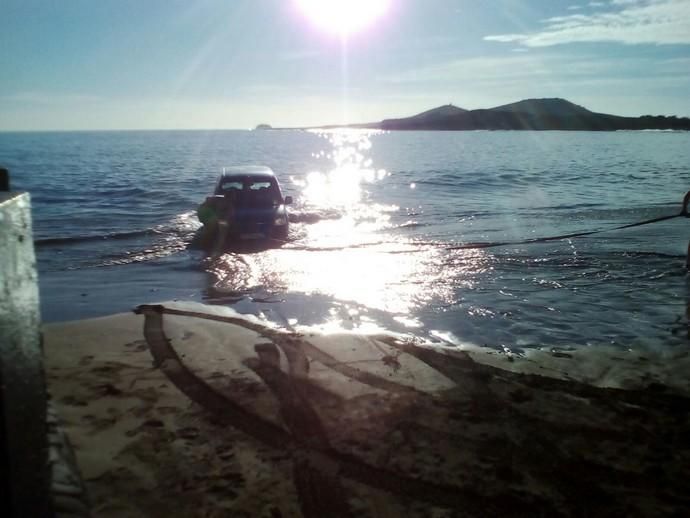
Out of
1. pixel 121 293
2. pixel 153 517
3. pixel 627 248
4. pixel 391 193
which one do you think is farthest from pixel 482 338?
pixel 391 193

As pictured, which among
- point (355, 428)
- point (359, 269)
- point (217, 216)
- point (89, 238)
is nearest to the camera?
point (355, 428)

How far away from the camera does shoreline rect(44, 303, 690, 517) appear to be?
346 centimetres

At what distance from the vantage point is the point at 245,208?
1391 cm

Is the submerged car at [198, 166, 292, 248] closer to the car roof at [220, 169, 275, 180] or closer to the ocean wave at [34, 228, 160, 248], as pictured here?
the car roof at [220, 169, 275, 180]

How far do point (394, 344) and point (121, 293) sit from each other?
210 inches

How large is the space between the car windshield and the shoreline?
27.3 feet

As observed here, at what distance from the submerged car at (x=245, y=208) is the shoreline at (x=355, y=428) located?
7523mm

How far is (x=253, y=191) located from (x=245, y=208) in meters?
0.78

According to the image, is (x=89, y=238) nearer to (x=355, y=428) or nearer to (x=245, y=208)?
(x=245, y=208)

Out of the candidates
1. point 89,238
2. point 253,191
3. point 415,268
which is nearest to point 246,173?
point 253,191

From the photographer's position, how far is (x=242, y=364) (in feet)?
18.3

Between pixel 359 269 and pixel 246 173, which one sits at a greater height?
pixel 246 173

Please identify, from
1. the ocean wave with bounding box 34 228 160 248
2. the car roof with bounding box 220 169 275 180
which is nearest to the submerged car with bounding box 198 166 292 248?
the car roof with bounding box 220 169 275 180

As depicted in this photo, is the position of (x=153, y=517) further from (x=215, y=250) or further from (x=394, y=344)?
(x=215, y=250)
